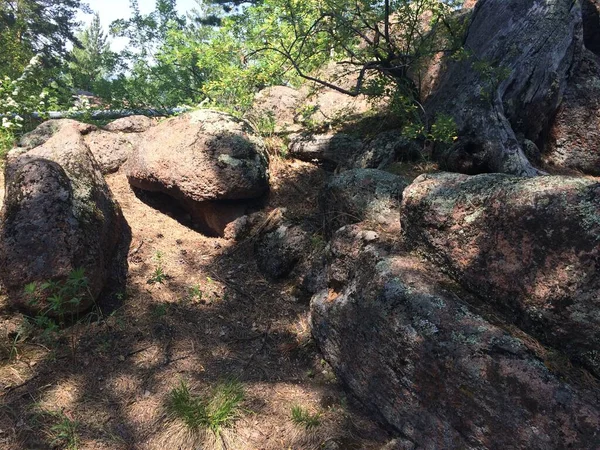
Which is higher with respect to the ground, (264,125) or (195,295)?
(264,125)

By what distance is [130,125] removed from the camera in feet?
23.0

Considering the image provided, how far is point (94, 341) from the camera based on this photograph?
3633mm

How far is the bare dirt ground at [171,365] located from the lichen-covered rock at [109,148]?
1.72 metres

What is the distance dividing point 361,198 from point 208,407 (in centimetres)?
259

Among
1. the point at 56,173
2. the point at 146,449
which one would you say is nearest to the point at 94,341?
the point at 146,449

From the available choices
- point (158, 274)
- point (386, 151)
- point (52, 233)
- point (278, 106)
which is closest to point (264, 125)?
point (278, 106)

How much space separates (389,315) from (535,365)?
38.7 inches

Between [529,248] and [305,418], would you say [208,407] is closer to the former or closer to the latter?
[305,418]

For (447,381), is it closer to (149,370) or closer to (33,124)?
(149,370)

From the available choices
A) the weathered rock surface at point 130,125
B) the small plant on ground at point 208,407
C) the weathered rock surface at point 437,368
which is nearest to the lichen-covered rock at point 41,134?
the weathered rock surface at point 130,125

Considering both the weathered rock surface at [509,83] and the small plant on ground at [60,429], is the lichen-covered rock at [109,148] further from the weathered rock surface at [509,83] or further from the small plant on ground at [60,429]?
the weathered rock surface at [509,83]

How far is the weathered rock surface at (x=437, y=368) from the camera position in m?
2.28

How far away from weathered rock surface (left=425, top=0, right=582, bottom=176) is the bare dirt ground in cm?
232

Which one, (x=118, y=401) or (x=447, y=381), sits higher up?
(x=447, y=381)
